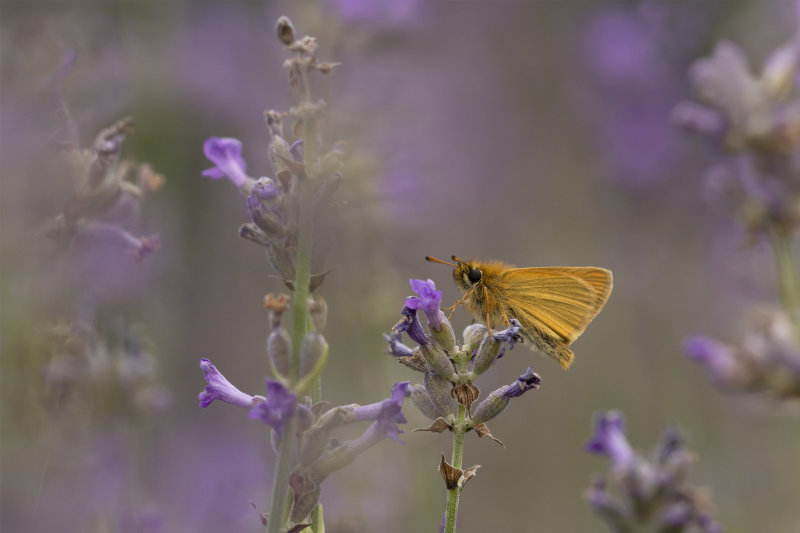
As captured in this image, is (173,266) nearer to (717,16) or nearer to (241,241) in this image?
(241,241)

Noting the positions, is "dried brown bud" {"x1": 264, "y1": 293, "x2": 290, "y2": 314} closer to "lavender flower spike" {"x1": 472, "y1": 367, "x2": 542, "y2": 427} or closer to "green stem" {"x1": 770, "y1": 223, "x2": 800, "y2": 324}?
"lavender flower spike" {"x1": 472, "y1": 367, "x2": 542, "y2": 427}

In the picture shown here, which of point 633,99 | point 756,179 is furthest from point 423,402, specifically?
point 633,99

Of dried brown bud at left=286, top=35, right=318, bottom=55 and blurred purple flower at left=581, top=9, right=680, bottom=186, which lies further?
blurred purple flower at left=581, top=9, right=680, bottom=186

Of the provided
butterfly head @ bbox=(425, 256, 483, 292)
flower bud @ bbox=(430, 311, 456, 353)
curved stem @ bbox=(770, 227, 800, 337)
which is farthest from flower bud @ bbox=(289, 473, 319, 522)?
curved stem @ bbox=(770, 227, 800, 337)

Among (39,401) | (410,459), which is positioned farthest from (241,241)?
(39,401)

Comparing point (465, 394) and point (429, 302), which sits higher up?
point (429, 302)

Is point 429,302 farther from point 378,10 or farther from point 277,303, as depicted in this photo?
point 378,10
